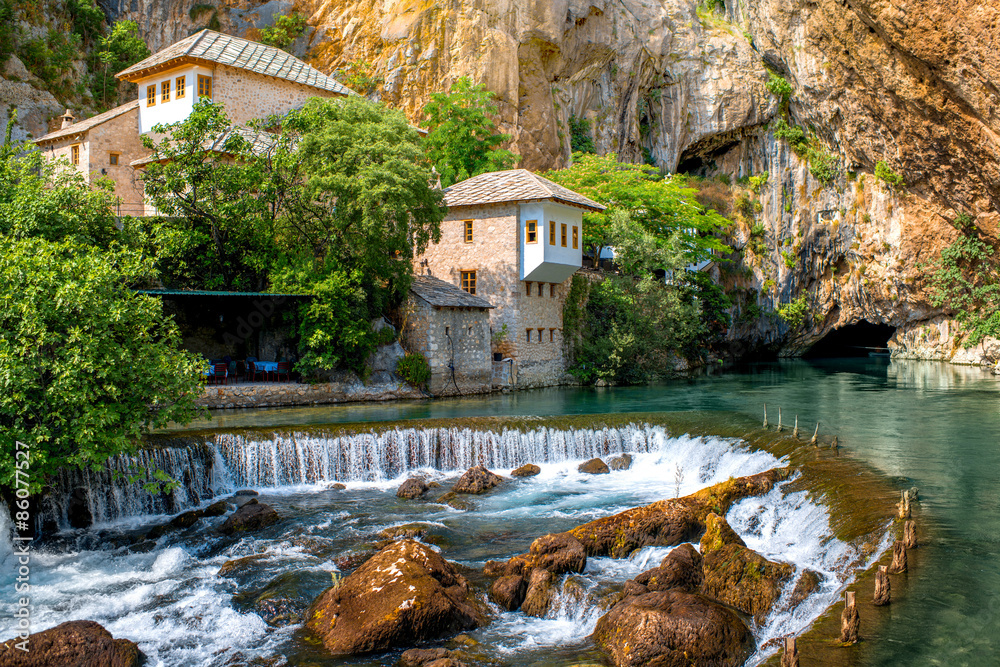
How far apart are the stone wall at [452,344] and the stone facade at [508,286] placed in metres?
1.34

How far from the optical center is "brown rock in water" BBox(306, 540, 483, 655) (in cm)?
878

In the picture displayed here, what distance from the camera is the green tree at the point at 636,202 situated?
35.2 m

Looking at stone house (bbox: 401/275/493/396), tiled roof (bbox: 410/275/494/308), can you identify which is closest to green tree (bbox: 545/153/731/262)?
tiled roof (bbox: 410/275/494/308)

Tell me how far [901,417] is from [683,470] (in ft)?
25.6

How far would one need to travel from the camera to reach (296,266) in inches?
1001

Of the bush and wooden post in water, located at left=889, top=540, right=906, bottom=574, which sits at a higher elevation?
the bush

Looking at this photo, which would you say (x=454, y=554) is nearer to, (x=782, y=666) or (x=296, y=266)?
(x=782, y=666)

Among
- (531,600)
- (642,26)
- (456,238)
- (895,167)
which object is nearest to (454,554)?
(531,600)

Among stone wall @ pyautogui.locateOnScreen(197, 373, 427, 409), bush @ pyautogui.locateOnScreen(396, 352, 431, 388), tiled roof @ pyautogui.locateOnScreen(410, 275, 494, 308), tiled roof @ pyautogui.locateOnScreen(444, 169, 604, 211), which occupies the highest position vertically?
tiled roof @ pyautogui.locateOnScreen(444, 169, 604, 211)

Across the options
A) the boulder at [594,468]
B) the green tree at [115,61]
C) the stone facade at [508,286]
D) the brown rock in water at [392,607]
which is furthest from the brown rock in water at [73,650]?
the green tree at [115,61]

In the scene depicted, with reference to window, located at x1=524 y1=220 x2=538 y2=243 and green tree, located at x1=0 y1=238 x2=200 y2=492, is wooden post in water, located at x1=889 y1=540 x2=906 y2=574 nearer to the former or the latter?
green tree, located at x1=0 y1=238 x2=200 y2=492

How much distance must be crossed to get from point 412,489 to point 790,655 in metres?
9.30

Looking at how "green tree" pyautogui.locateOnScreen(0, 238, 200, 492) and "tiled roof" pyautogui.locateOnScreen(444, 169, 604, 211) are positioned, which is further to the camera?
"tiled roof" pyautogui.locateOnScreen(444, 169, 604, 211)

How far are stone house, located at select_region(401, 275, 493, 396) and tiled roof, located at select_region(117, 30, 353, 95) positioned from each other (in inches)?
485
